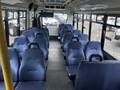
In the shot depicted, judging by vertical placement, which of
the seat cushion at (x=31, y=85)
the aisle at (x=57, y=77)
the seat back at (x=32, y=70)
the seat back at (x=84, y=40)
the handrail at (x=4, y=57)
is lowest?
the aisle at (x=57, y=77)

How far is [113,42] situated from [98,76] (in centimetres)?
172

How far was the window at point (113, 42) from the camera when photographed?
13.8 ft

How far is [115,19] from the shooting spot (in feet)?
13.2

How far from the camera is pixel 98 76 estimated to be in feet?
9.85

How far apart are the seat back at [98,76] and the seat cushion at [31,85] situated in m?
0.66

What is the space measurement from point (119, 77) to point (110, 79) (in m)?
0.15

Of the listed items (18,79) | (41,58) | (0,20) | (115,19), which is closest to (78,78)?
(41,58)

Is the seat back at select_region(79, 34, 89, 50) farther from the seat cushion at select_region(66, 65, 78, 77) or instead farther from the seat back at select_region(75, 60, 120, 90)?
the seat back at select_region(75, 60, 120, 90)

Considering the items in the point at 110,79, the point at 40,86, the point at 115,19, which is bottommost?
the point at 40,86

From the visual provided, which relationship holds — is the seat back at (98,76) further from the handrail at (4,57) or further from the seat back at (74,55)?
the handrail at (4,57)

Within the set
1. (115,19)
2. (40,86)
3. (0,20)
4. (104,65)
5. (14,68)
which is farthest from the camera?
(115,19)

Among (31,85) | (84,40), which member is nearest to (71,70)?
(31,85)

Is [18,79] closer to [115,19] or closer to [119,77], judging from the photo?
[119,77]

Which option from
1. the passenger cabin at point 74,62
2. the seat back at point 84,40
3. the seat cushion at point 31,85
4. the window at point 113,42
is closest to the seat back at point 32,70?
the passenger cabin at point 74,62
